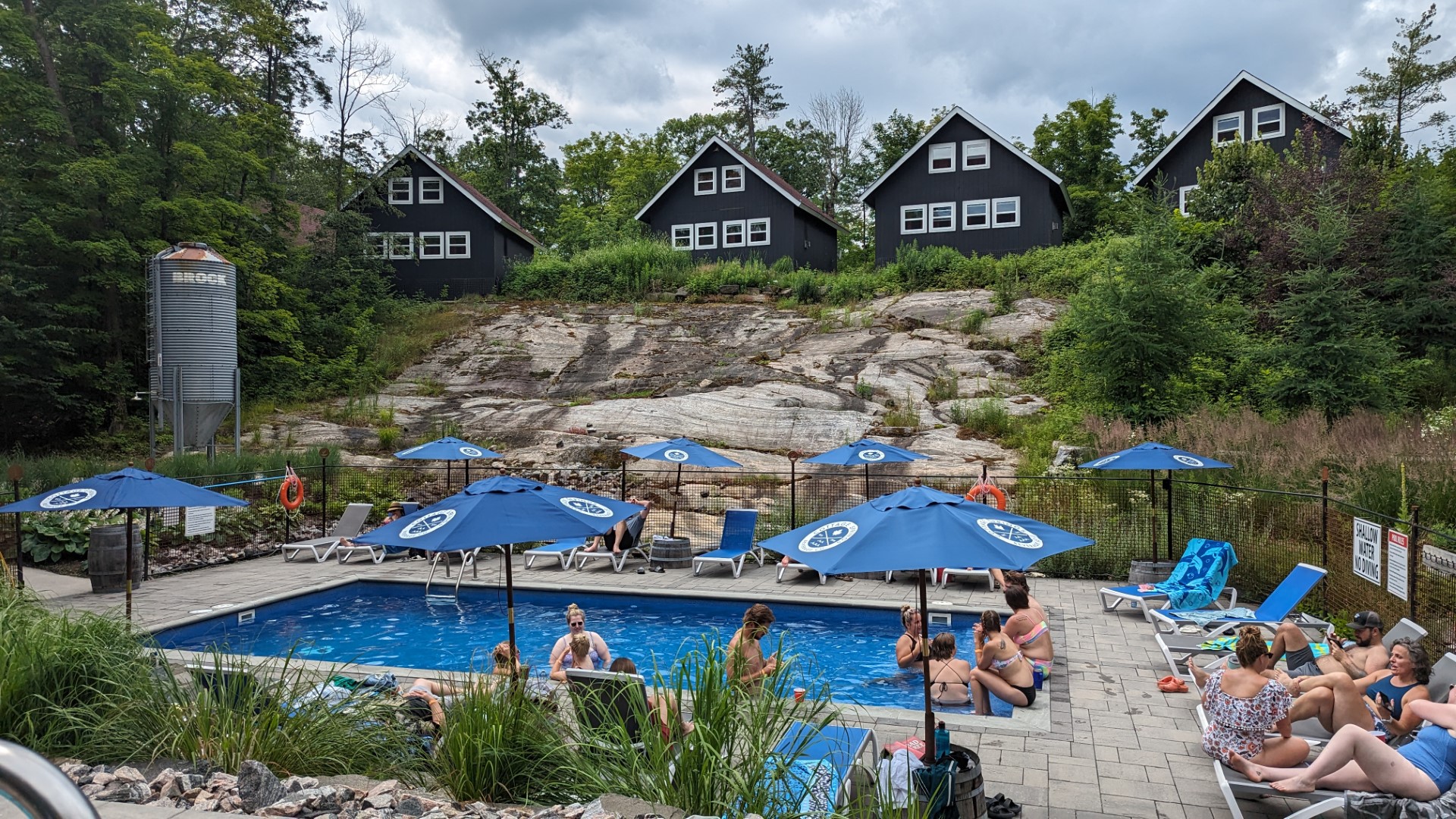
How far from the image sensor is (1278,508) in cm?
1207

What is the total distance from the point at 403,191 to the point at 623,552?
2849cm

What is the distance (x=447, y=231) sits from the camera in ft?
125

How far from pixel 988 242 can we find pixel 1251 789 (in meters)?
31.9

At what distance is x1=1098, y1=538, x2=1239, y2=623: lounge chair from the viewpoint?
35.0 feet

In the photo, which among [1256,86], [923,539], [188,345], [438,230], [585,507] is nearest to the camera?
[923,539]

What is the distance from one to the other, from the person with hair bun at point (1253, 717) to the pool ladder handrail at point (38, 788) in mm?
5973

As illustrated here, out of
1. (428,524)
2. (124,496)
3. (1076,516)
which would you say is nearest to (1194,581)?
(1076,516)

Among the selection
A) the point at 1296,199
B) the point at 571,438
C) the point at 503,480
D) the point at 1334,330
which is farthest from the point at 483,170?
the point at 503,480

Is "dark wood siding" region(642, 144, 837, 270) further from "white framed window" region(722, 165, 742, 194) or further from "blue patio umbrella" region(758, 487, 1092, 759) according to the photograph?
"blue patio umbrella" region(758, 487, 1092, 759)

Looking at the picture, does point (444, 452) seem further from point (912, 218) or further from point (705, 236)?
point (912, 218)

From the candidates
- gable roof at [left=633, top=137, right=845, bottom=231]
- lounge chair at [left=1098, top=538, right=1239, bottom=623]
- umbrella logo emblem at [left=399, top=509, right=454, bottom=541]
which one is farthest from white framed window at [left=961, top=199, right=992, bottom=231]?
umbrella logo emblem at [left=399, top=509, right=454, bottom=541]

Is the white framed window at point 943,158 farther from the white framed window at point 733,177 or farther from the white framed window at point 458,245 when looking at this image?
the white framed window at point 458,245

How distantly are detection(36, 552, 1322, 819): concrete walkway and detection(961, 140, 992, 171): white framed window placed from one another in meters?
25.2

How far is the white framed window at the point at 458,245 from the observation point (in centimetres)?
3812
